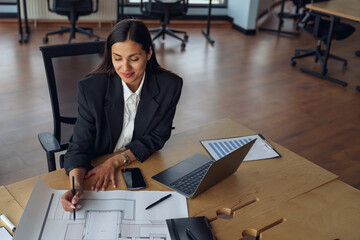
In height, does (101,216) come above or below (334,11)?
below

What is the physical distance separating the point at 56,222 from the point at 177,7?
4.77 metres

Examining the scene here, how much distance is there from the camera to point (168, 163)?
176cm

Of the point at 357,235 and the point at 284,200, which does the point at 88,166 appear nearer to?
the point at 284,200

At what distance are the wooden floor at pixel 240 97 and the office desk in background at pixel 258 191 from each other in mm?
1428

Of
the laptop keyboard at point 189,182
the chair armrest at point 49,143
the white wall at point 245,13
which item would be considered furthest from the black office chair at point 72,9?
the laptop keyboard at point 189,182

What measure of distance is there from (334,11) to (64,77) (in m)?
3.60

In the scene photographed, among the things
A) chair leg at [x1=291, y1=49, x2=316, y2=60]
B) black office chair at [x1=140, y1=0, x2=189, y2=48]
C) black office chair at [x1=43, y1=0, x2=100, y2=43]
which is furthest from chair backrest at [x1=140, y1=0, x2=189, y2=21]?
chair leg at [x1=291, y1=49, x2=316, y2=60]

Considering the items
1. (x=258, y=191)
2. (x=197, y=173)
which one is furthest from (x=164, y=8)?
(x=258, y=191)

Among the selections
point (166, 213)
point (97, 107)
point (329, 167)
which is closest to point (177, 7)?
point (329, 167)

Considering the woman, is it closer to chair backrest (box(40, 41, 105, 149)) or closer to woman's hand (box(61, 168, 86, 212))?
woman's hand (box(61, 168, 86, 212))

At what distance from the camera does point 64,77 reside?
6.74 ft

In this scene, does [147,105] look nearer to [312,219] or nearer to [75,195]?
[75,195]

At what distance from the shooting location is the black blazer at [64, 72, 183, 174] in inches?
68.7

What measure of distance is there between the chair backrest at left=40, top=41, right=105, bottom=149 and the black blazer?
0.90 feet
